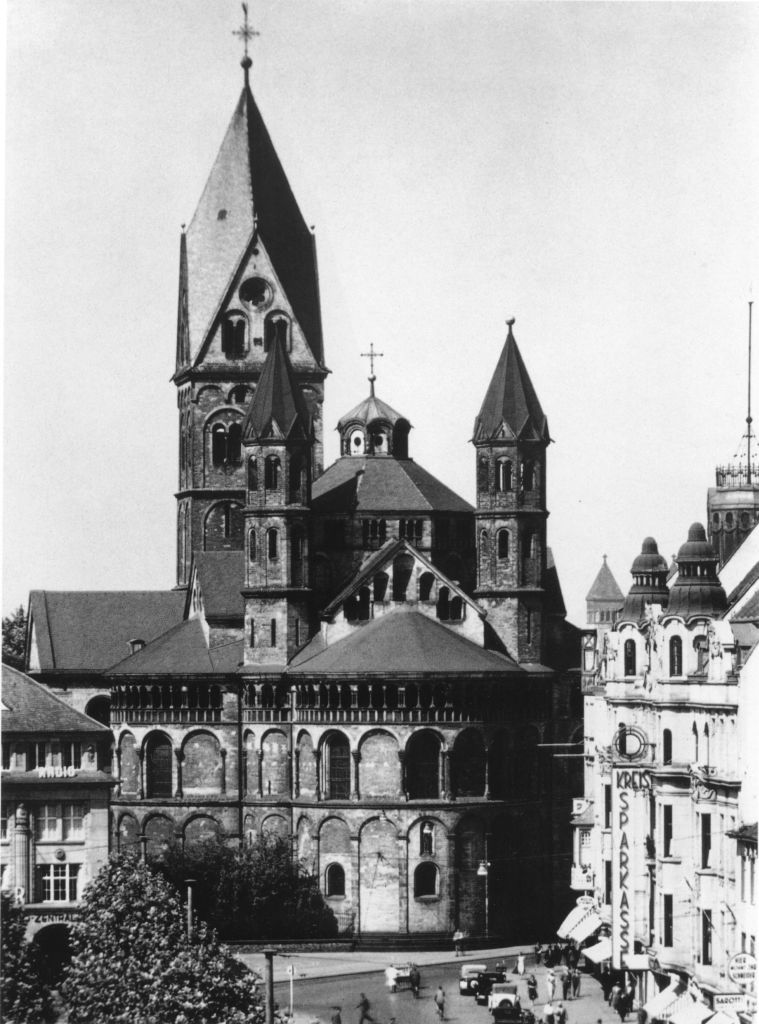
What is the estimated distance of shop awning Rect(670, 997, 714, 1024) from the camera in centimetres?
9350

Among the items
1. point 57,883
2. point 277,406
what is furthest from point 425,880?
point 57,883

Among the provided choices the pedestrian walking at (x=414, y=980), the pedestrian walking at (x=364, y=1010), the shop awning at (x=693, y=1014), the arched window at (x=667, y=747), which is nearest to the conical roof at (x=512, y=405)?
the pedestrian walking at (x=414, y=980)

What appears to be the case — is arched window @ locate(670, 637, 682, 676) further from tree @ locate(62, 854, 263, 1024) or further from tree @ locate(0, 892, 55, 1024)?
tree @ locate(0, 892, 55, 1024)

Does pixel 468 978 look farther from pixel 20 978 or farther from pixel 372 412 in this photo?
pixel 372 412

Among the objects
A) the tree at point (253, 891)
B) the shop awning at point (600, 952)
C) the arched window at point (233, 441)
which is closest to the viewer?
the shop awning at point (600, 952)

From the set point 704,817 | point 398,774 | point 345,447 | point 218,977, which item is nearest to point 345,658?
point 398,774

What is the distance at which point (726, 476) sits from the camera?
14738cm

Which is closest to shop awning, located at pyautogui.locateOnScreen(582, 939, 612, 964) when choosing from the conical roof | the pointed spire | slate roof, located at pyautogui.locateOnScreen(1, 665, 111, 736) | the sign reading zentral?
the sign reading zentral

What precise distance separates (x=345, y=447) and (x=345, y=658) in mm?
19287

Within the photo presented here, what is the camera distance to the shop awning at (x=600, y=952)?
11288 cm

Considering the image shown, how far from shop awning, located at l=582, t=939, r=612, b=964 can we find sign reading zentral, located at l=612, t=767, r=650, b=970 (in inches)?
223

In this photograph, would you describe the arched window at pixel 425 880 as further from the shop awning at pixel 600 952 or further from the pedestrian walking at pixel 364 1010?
the pedestrian walking at pixel 364 1010

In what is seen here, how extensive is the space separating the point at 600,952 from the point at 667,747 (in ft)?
43.7

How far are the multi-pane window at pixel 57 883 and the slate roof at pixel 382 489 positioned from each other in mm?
A: 38357
